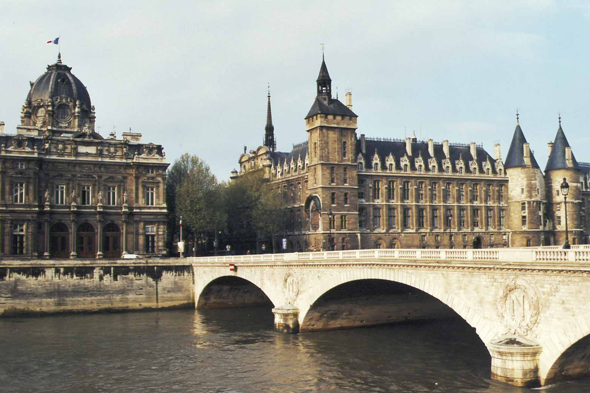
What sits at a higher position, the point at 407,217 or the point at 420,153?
the point at 420,153

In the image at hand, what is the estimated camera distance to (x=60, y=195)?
82500mm

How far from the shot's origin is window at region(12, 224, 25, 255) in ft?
261

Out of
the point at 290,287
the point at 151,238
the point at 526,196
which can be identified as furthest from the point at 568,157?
the point at 290,287

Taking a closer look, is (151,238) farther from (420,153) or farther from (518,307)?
(518,307)

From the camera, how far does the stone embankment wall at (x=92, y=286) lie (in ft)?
232

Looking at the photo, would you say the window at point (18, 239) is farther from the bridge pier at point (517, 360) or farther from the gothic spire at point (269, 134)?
the bridge pier at point (517, 360)

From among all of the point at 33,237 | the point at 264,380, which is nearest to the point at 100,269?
the point at 33,237

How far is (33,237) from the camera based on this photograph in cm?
8031

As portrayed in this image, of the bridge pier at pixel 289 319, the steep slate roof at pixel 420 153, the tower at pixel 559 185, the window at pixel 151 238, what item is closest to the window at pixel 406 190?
the steep slate roof at pixel 420 153

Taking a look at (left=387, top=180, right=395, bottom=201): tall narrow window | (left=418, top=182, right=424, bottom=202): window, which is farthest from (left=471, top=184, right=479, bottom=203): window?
(left=387, top=180, right=395, bottom=201): tall narrow window

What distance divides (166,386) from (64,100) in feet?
216

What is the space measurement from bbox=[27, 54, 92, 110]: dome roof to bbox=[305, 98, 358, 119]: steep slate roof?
32.7m

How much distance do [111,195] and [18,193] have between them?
11045 millimetres

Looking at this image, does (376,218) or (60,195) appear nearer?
(60,195)
